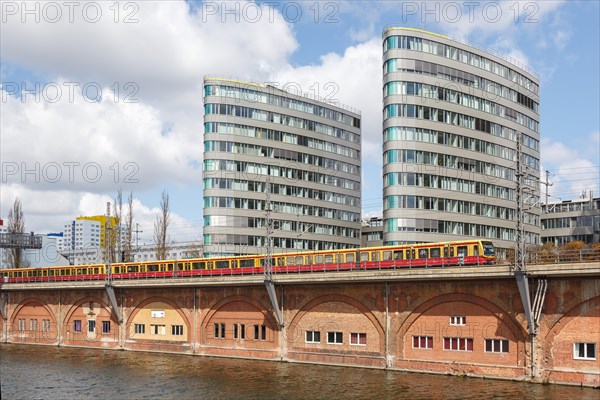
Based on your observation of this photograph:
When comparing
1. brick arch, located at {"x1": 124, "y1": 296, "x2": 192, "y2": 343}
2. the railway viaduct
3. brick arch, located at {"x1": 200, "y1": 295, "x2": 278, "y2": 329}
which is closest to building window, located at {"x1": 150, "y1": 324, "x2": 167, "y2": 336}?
the railway viaduct

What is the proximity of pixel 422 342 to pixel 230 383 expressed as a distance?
15.5 metres

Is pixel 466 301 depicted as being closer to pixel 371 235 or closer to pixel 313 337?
pixel 313 337

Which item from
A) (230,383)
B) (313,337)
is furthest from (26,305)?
(230,383)

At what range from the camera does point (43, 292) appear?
81000 millimetres

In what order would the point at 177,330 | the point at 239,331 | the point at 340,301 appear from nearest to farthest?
the point at 340,301, the point at 239,331, the point at 177,330

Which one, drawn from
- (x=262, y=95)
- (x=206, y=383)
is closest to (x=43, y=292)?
(x=206, y=383)

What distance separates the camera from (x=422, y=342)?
51.8 meters

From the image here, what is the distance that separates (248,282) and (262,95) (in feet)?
172

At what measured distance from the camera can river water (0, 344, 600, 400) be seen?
44.1 meters

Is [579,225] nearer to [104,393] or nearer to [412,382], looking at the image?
[412,382]

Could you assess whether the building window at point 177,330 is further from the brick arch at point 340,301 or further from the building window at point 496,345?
the building window at point 496,345

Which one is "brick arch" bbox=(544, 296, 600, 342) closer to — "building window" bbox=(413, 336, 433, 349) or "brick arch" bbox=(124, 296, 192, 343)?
"building window" bbox=(413, 336, 433, 349)

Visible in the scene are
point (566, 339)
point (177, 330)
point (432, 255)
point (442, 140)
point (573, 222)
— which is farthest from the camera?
point (573, 222)

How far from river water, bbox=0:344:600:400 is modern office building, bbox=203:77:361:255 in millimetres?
40010
